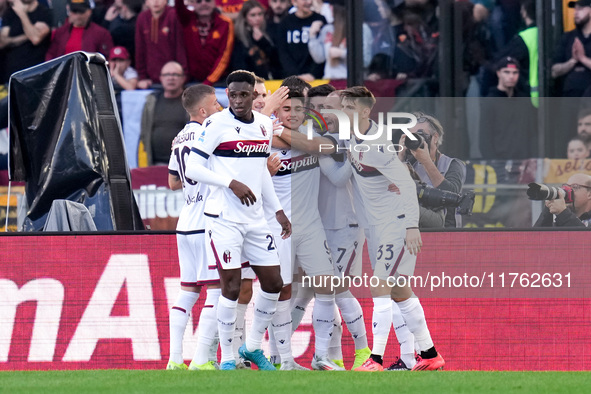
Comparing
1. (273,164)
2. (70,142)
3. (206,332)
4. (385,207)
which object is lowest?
(206,332)

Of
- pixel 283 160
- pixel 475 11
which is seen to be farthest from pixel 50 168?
pixel 475 11

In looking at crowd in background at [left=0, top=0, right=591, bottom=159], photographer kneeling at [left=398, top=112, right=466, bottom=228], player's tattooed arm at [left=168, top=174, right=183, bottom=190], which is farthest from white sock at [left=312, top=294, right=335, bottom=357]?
crowd in background at [left=0, top=0, right=591, bottom=159]

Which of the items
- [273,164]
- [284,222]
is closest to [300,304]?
[284,222]

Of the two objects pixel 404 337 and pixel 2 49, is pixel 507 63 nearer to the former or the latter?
pixel 404 337

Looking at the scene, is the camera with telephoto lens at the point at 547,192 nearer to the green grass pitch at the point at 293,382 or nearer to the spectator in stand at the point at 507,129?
the spectator in stand at the point at 507,129

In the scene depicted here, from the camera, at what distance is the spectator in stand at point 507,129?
8.86 meters

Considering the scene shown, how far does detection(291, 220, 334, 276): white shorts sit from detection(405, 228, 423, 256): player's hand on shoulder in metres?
0.57

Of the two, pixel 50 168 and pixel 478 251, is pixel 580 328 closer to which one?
pixel 478 251

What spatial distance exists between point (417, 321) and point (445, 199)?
97 cm

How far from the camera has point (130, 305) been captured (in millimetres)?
8664

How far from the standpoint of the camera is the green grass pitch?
22.3 feet

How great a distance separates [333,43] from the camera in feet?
36.5

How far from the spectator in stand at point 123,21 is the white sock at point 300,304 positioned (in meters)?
3.86

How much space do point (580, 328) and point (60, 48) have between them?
5668 millimetres
